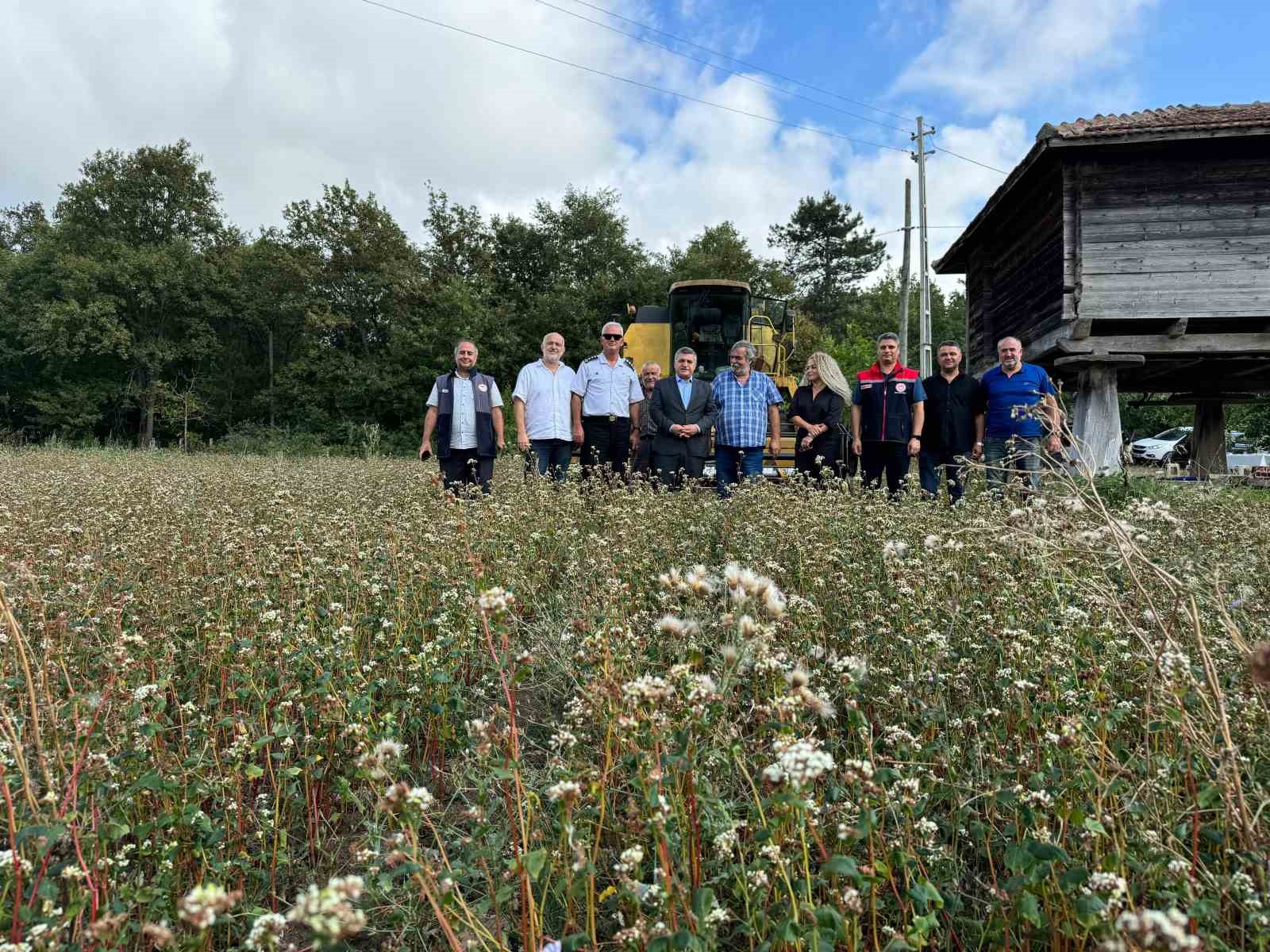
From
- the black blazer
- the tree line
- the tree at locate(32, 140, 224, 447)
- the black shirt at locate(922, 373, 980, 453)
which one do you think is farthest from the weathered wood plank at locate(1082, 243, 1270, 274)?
the tree at locate(32, 140, 224, 447)

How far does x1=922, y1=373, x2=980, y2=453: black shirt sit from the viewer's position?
751 centimetres

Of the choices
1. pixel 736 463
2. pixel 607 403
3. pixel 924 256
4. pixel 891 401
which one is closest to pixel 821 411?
pixel 891 401

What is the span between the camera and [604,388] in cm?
791

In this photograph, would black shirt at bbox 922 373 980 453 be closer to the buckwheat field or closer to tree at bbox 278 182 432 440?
the buckwheat field

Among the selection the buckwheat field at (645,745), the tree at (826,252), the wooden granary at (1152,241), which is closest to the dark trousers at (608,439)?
the buckwheat field at (645,745)

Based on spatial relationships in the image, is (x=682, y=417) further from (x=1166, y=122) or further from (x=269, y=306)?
(x=269, y=306)

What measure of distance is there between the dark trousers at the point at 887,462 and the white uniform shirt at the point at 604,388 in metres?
2.64

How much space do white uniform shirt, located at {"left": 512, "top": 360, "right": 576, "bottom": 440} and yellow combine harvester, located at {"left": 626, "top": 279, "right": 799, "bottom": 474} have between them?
7.42 meters

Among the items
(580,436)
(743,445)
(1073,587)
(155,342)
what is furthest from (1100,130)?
(155,342)

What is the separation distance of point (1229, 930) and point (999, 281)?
17.9 m

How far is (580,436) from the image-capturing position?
7781mm

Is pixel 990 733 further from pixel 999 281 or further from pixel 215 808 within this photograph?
pixel 999 281

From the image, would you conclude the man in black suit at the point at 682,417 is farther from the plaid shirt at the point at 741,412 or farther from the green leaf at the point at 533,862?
the green leaf at the point at 533,862

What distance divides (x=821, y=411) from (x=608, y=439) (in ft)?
7.81
